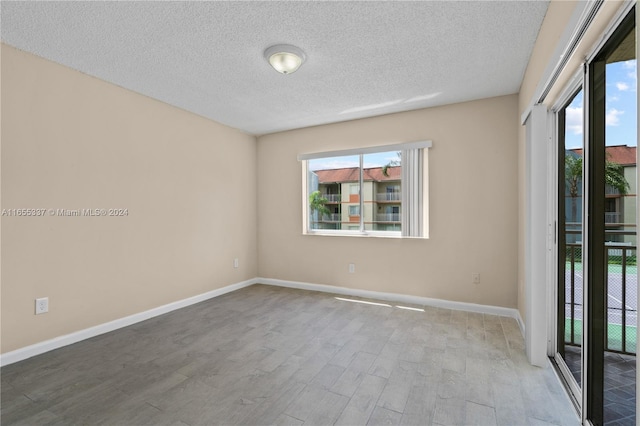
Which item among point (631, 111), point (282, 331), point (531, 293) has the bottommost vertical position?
point (282, 331)

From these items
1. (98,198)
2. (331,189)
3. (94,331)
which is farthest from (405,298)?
(98,198)

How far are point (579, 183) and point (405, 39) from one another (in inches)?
62.4

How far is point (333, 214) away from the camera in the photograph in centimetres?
460

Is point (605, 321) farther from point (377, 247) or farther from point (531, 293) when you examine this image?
point (377, 247)

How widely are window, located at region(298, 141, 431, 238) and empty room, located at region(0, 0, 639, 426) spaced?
0.10 feet

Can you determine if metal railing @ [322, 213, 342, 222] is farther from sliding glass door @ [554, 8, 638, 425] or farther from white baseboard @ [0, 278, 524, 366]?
sliding glass door @ [554, 8, 638, 425]

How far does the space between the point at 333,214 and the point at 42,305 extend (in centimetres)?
341

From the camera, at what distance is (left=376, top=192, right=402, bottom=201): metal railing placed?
13.3 feet

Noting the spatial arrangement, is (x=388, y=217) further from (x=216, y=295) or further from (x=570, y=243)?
(x=216, y=295)

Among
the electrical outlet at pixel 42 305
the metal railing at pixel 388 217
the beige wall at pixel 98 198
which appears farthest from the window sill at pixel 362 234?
the electrical outlet at pixel 42 305

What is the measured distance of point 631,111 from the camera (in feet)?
4.08

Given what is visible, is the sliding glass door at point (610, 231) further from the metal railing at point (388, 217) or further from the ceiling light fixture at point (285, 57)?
the metal railing at point (388, 217)

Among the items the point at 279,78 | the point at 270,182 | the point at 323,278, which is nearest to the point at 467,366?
the point at 323,278

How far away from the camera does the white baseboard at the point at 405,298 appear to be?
133 inches
